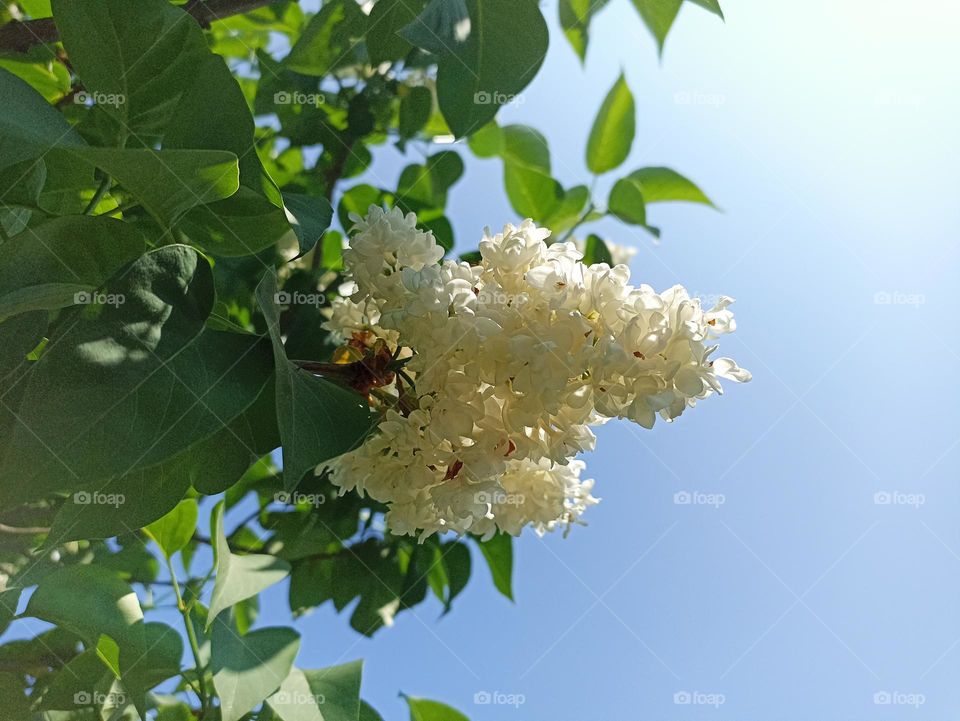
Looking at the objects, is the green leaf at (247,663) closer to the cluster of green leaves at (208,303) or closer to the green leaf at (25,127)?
the cluster of green leaves at (208,303)

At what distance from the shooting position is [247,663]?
0.51 meters

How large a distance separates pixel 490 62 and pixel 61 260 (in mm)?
260

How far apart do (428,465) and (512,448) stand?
50 mm

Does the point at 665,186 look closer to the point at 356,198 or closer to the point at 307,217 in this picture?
the point at 356,198

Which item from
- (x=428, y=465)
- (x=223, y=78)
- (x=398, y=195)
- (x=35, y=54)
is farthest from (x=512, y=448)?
(x=35, y=54)

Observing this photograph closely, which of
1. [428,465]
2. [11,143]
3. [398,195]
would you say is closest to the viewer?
[11,143]

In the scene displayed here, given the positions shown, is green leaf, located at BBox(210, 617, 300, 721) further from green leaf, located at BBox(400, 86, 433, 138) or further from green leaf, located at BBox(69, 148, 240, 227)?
green leaf, located at BBox(400, 86, 433, 138)

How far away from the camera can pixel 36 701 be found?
54 centimetres

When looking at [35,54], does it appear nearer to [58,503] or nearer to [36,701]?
[58,503]

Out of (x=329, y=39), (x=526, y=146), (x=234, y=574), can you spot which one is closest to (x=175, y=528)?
(x=234, y=574)

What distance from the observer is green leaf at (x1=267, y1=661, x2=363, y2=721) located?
51cm

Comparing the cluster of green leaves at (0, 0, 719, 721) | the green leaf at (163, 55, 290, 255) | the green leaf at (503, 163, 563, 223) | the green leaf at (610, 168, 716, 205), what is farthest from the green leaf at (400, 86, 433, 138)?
the green leaf at (163, 55, 290, 255)

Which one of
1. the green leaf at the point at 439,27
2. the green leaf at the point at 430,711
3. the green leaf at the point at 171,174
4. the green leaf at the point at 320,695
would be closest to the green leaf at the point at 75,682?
the green leaf at the point at 320,695

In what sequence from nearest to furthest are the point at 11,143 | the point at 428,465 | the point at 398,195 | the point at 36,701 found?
the point at 11,143, the point at 428,465, the point at 36,701, the point at 398,195
